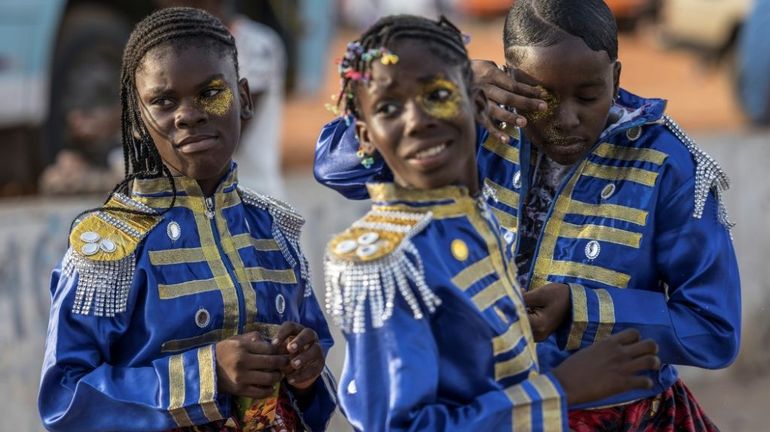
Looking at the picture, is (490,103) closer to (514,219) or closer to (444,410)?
(514,219)

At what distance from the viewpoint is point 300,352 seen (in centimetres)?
321

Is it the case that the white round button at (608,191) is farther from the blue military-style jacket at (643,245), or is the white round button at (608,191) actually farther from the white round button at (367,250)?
the white round button at (367,250)

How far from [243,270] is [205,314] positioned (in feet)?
0.57

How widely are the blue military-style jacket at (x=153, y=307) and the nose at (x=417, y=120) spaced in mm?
783

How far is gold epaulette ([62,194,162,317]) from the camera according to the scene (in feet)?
10.3

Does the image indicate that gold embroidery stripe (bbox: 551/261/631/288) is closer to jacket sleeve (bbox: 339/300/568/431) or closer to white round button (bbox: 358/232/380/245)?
jacket sleeve (bbox: 339/300/568/431)

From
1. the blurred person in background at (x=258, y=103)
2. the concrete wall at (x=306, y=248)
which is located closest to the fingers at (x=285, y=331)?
the blurred person in background at (x=258, y=103)

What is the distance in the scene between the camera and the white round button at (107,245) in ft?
10.4

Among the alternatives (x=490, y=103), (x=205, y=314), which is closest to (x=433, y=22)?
(x=490, y=103)

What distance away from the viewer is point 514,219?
11.2 feet

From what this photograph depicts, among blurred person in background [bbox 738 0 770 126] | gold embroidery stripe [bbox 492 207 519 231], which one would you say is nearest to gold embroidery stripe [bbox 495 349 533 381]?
gold embroidery stripe [bbox 492 207 519 231]

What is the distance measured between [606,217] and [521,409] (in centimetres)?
77

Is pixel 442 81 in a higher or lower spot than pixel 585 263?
higher

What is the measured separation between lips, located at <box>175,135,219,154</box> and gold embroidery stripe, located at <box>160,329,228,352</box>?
466 millimetres
